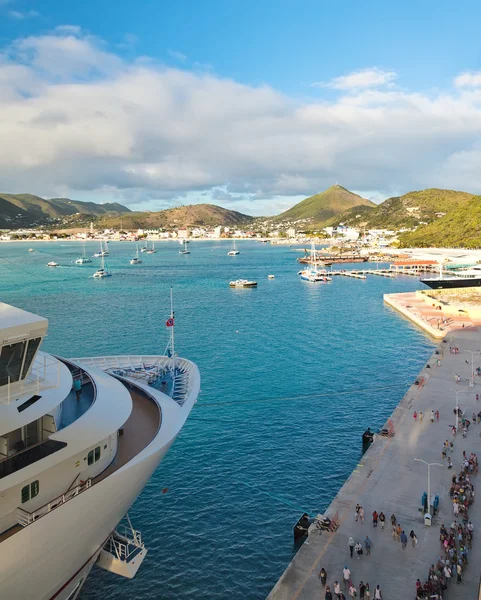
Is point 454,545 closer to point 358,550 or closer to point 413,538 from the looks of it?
point 413,538

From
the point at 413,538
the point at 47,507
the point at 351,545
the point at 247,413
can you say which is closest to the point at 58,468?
the point at 47,507

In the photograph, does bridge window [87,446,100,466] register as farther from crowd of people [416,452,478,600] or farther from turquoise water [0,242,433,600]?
crowd of people [416,452,478,600]

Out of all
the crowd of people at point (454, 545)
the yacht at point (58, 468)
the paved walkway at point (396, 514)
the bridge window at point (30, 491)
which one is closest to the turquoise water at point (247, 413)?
the paved walkway at point (396, 514)

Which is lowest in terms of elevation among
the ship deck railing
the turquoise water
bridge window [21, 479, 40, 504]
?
the turquoise water

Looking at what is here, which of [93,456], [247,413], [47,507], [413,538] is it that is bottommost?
[247,413]

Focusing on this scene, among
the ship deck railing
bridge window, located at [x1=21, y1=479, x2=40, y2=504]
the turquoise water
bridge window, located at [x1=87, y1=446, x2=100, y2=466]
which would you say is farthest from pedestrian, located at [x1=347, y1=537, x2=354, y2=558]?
bridge window, located at [x1=21, y1=479, x2=40, y2=504]

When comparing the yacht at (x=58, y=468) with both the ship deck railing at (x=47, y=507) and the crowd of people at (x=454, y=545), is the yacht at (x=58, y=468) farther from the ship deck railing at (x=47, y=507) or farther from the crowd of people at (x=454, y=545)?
the crowd of people at (x=454, y=545)

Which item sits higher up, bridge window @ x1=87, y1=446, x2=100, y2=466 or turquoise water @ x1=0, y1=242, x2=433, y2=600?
bridge window @ x1=87, y1=446, x2=100, y2=466

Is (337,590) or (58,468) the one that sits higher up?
(58,468)
